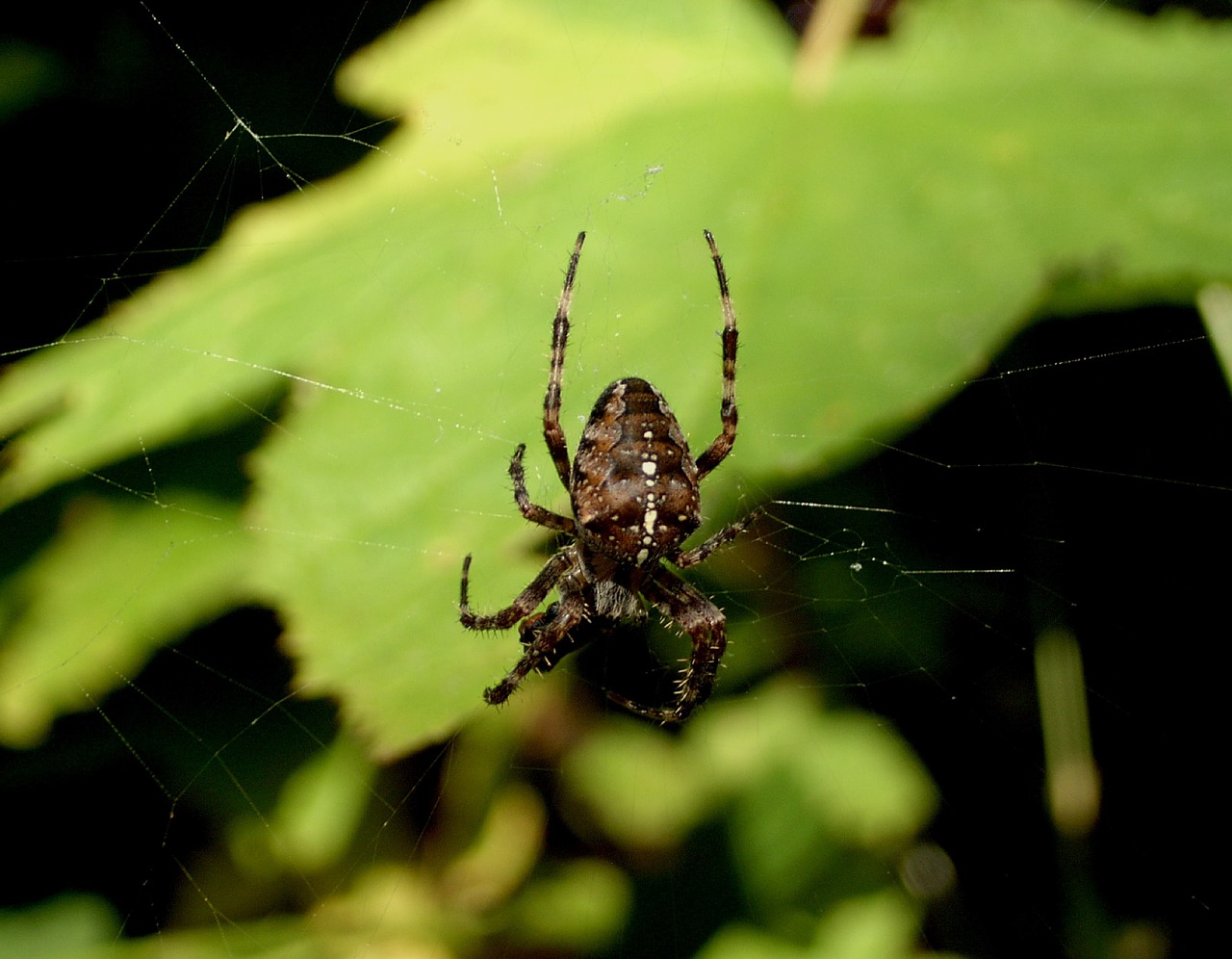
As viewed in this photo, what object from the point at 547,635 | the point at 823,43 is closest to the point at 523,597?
the point at 547,635

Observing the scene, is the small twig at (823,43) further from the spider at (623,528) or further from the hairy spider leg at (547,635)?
the hairy spider leg at (547,635)

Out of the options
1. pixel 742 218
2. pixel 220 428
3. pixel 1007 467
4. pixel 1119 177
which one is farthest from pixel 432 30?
pixel 1007 467

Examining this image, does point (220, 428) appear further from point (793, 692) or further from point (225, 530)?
point (793, 692)

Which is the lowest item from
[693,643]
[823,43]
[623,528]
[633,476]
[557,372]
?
[693,643]

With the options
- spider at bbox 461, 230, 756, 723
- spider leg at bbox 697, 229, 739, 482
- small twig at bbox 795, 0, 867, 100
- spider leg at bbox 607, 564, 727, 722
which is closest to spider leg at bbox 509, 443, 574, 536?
spider at bbox 461, 230, 756, 723

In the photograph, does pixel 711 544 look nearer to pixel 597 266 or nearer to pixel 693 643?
pixel 693 643
